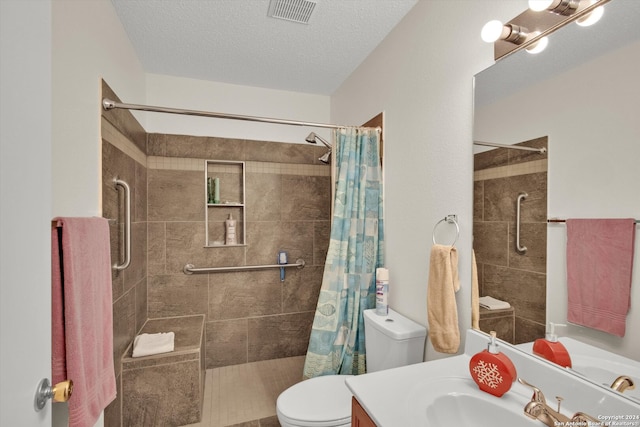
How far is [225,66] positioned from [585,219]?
2.40m

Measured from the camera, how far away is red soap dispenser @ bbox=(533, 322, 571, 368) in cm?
93

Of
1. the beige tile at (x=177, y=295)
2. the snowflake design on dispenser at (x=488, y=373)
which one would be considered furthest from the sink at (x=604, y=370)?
the beige tile at (x=177, y=295)

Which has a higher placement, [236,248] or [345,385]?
[236,248]

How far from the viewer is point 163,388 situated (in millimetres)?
1799

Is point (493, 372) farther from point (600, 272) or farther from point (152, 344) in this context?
point (152, 344)

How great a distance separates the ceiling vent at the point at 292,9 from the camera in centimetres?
163

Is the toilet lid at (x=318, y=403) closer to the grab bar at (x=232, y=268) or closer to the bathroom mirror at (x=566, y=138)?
the bathroom mirror at (x=566, y=138)

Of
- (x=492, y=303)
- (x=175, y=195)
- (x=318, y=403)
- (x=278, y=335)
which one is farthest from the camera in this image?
(x=278, y=335)

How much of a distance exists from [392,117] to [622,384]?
154cm

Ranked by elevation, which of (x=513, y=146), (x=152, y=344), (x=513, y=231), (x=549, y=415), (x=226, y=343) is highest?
(x=513, y=146)

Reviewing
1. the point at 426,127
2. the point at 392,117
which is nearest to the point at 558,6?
the point at 426,127

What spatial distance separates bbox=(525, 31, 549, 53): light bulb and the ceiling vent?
44.0 inches

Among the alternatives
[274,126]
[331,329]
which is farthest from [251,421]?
[274,126]

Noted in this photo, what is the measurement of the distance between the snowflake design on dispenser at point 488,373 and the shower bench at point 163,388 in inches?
62.8
